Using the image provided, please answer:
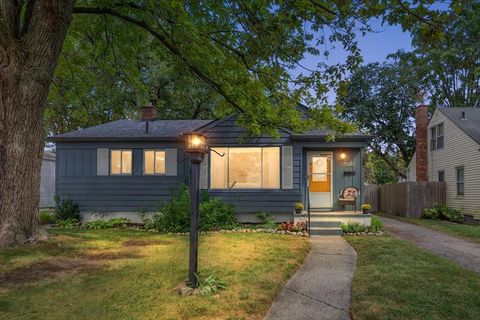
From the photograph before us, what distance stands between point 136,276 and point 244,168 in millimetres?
6903

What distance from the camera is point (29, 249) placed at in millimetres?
6707

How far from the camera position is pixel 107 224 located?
11.7 metres

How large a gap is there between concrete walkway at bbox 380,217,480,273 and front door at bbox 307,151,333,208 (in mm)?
2424

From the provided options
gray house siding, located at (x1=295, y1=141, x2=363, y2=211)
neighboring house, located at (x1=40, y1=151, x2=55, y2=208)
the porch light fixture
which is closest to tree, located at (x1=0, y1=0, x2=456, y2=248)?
the porch light fixture

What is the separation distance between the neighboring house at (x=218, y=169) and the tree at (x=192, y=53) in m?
3.10

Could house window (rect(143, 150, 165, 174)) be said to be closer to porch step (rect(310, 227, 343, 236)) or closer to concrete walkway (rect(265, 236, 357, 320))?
porch step (rect(310, 227, 343, 236))

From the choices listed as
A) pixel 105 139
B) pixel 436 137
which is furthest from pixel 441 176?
pixel 105 139

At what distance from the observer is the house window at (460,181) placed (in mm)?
15184

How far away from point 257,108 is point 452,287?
5454mm

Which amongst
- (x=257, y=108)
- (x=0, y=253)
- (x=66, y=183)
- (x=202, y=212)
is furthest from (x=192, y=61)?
(x=66, y=183)

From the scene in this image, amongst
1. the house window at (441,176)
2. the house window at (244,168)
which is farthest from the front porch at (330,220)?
the house window at (441,176)

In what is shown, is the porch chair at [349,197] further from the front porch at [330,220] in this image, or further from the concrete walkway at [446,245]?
the concrete walkway at [446,245]

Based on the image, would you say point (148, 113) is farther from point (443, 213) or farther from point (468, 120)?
point (468, 120)

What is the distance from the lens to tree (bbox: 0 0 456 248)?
607 centimetres
